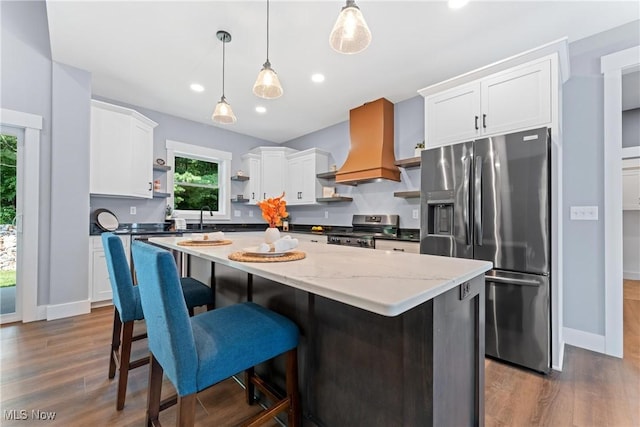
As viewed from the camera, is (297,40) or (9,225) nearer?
(297,40)

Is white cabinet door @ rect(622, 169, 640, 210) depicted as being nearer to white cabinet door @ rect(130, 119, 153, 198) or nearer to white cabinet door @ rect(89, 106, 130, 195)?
white cabinet door @ rect(130, 119, 153, 198)

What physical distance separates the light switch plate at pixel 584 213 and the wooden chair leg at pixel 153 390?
3.32 m

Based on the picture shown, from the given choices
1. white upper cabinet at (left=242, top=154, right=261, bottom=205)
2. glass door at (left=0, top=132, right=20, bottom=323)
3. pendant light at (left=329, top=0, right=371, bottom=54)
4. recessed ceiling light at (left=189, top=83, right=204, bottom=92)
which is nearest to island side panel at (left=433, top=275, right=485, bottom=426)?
pendant light at (left=329, top=0, right=371, bottom=54)

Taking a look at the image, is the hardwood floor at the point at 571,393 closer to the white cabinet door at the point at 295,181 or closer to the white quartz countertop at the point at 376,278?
the white quartz countertop at the point at 376,278

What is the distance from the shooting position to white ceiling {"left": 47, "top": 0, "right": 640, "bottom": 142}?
213cm

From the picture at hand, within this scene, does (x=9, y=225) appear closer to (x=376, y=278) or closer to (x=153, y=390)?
(x=153, y=390)

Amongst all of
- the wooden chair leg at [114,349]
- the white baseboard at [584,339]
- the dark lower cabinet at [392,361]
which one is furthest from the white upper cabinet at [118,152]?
the white baseboard at [584,339]

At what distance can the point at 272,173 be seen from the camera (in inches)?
199

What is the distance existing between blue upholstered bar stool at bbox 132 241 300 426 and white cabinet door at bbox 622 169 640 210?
7171 millimetres

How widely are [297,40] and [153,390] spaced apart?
2.72 metres

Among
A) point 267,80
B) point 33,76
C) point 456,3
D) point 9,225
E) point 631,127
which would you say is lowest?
point 9,225

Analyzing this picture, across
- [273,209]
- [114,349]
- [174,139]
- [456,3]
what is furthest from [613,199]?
[174,139]

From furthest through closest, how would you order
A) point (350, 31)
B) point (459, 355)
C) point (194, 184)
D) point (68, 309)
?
point (194, 184), point (68, 309), point (350, 31), point (459, 355)

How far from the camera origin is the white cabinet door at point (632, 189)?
518 cm
